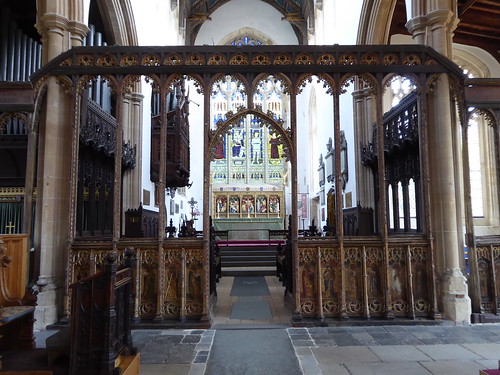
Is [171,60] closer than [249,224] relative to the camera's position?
Yes

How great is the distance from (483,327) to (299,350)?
7.65 feet

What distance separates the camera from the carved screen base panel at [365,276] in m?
4.56

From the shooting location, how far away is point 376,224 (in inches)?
283

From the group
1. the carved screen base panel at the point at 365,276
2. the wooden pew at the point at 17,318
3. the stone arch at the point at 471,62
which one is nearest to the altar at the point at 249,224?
the stone arch at the point at 471,62

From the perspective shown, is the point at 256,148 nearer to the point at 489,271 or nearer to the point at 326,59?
the point at 326,59

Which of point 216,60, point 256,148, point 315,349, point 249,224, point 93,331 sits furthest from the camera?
point 256,148

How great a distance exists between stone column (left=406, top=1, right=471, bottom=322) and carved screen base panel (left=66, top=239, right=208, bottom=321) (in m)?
2.93

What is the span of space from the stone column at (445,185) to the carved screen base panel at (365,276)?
0.64 feet

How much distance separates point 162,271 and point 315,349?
2.01 metres

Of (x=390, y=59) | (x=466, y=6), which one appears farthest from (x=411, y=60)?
(x=466, y=6)

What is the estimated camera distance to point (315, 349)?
3613mm

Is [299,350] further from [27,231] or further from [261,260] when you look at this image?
[261,260]

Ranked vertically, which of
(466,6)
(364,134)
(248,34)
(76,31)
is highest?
(248,34)

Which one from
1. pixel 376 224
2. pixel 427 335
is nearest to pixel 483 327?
pixel 427 335
